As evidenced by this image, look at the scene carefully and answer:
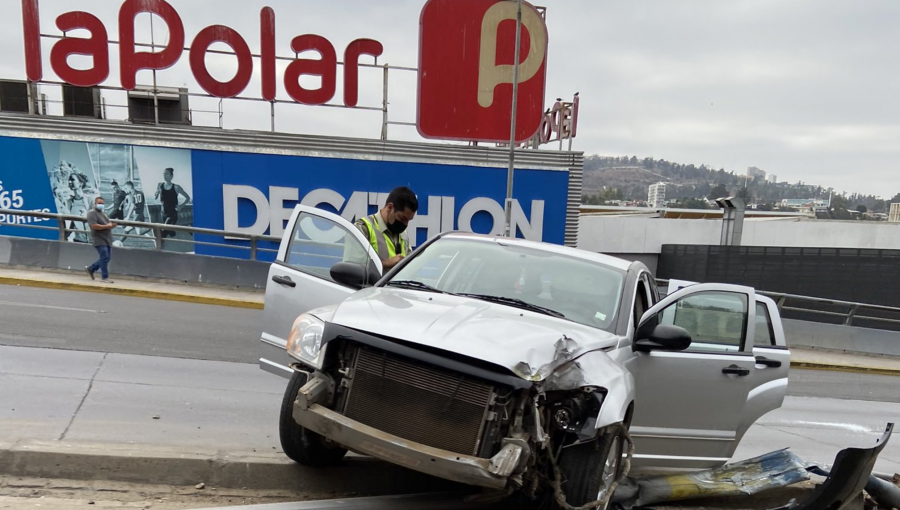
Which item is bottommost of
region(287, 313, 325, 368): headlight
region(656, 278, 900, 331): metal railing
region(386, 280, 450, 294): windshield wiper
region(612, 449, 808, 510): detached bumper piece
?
region(656, 278, 900, 331): metal railing

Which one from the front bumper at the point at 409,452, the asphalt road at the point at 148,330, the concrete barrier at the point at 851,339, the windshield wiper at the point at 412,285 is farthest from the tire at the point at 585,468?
the concrete barrier at the point at 851,339

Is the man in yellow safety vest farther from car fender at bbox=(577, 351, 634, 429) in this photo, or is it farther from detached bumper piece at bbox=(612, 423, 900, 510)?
detached bumper piece at bbox=(612, 423, 900, 510)

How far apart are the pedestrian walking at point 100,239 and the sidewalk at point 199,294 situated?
315 mm

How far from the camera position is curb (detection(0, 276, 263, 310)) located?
12641 mm

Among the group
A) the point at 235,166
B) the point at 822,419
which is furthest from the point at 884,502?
the point at 235,166

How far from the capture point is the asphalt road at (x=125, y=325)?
784 cm

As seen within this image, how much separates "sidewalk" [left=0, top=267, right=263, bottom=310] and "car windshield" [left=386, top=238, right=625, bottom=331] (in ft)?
29.4

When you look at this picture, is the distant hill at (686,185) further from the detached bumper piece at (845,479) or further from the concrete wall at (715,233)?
the detached bumper piece at (845,479)

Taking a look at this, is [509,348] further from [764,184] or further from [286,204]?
[764,184]

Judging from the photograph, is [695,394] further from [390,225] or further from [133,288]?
[133,288]

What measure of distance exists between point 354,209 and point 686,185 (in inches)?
A: 1511

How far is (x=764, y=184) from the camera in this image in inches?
1996

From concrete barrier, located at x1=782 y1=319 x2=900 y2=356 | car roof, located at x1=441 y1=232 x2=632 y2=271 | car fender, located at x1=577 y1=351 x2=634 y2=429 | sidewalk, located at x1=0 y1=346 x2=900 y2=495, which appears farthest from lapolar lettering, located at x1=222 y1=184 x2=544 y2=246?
car fender, located at x1=577 y1=351 x2=634 y2=429

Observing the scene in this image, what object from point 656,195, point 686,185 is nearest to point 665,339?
point 686,185
